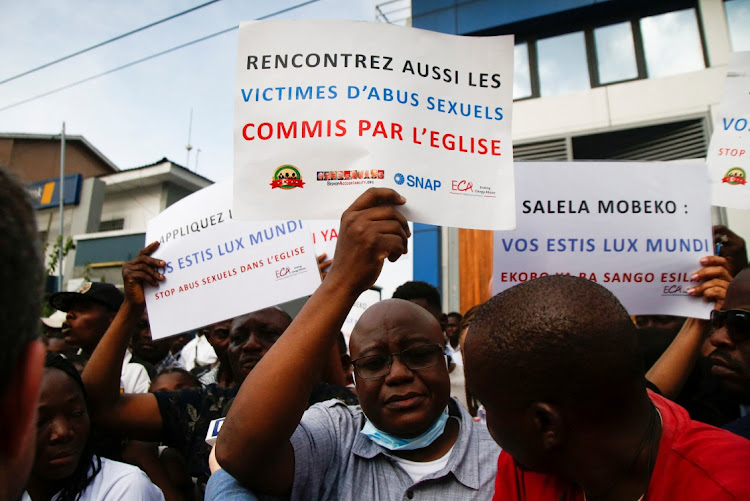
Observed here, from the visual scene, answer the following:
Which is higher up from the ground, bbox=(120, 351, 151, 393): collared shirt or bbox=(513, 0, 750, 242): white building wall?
bbox=(513, 0, 750, 242): white building wall

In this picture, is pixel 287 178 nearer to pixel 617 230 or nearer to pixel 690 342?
pixel 617 230

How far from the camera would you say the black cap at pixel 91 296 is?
3385 millimetres

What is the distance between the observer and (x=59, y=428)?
2004mm

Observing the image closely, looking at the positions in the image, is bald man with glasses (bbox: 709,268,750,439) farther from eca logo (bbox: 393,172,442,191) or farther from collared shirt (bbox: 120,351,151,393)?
collared shirt (bbox: 120,351,151,393)

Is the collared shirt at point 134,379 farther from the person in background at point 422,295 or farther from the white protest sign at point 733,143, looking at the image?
the white protest sign at point 733,143

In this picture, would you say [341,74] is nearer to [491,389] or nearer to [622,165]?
[491,389]

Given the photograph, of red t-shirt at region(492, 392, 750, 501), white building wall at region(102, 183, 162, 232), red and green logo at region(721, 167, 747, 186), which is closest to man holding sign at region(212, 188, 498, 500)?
red t-shirt at region(492, 392, 750, 501)

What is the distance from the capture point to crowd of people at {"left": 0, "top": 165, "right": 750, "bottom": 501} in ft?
3.53

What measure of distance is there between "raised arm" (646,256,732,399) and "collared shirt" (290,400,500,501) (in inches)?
33.8

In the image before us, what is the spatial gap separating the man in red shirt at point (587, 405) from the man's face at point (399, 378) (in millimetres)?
540

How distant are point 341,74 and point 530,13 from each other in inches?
311

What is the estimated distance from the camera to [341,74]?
175 cm

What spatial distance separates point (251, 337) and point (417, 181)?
1.34 meters

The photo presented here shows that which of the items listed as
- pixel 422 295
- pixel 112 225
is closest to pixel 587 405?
pixel 422 295
